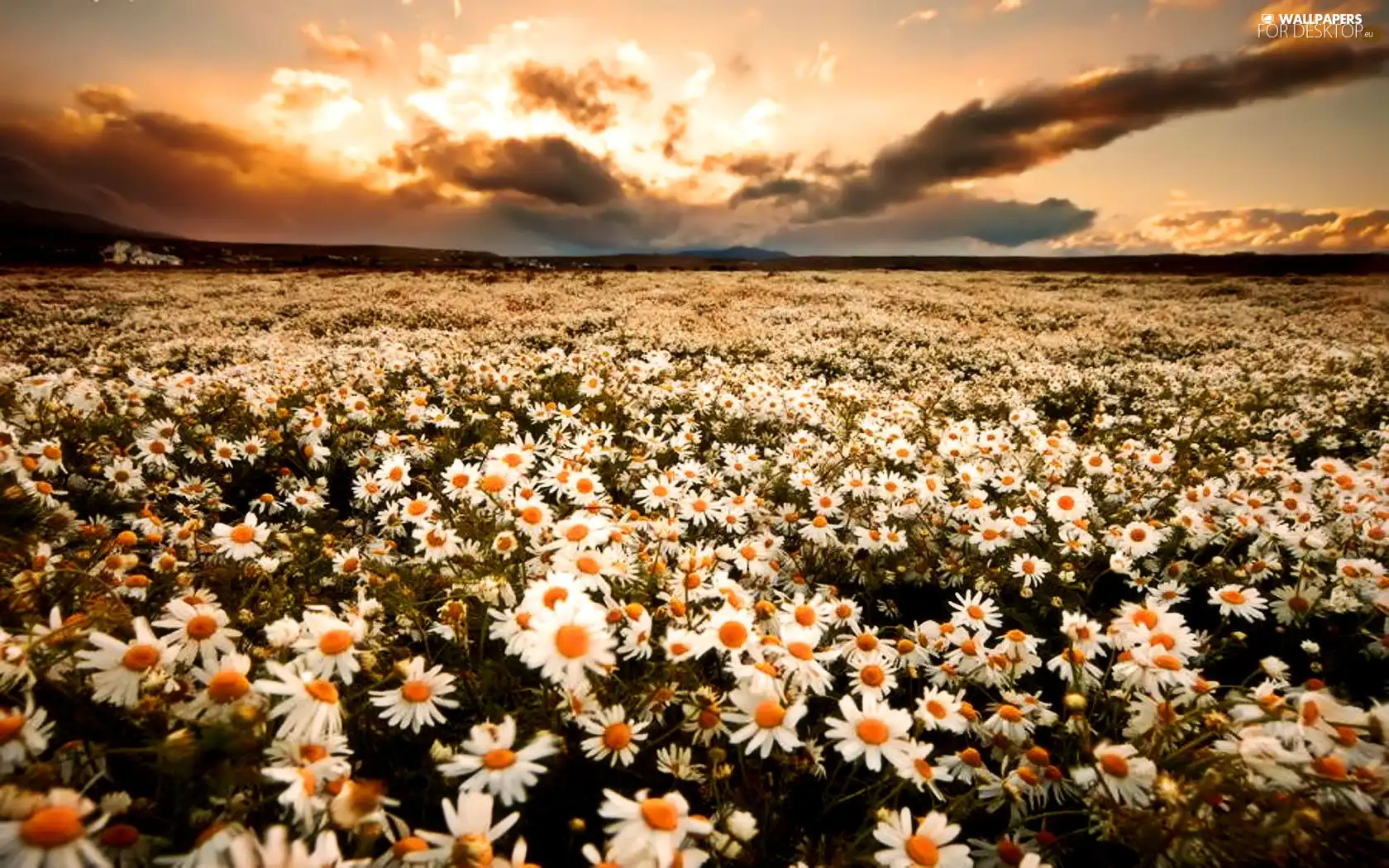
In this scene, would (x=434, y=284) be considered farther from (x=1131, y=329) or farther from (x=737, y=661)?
(x=737, y=661)

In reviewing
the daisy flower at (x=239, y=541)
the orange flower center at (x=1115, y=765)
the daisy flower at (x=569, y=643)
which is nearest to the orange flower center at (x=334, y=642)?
the daisy flower at (x=569, y=643)

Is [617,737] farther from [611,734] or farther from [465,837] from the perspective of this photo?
[465,837]

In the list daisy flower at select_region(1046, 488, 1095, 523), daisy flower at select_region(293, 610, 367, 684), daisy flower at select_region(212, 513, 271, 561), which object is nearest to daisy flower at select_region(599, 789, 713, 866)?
daisy flower at select_region(293, 610, 367, 684)

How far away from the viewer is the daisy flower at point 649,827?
5.34 ft

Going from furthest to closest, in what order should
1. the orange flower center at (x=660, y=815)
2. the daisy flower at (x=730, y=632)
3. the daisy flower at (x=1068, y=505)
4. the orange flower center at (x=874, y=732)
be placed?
1. the daisy flower at (x=1068, y=505)
2. the daisy flower at (x=730, y=632)
3. the orange flower center at (x=874, y=732)
4. the orange flower center at (x=660, y=815)

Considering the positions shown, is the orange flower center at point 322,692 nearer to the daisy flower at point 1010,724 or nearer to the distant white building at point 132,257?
the daisy flower at point 1010,724

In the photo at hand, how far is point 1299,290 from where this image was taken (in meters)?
31.1

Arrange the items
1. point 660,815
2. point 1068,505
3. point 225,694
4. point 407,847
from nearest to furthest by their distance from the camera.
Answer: point 407,847 → point 660,815 → point 225,694 → point 1068,505

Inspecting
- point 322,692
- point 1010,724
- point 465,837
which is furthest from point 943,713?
point 322,692

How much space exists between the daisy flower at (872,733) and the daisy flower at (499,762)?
1023mm

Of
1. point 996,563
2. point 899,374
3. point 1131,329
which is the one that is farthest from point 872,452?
point 1131,329

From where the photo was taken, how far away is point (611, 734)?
209cm

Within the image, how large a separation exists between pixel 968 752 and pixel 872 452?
3.72 m

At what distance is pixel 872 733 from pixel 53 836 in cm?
230
